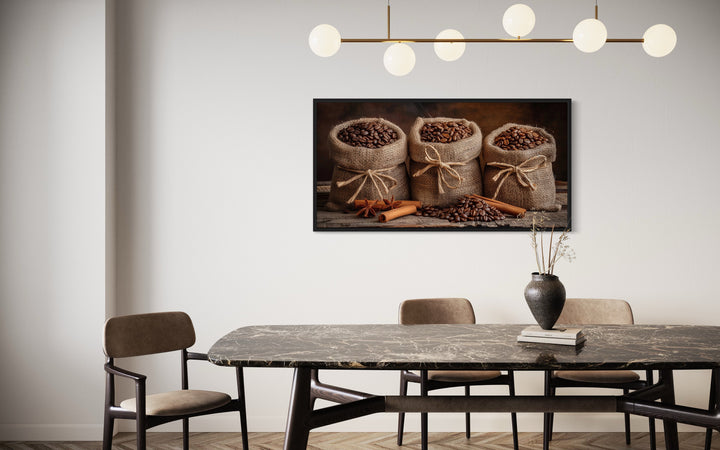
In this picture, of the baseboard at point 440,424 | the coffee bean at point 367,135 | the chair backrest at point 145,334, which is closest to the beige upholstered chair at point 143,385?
the chair backrest at point 145,334

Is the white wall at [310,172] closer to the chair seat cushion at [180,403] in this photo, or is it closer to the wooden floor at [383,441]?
the wooden floor at [383,441]

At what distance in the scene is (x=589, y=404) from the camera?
241cm

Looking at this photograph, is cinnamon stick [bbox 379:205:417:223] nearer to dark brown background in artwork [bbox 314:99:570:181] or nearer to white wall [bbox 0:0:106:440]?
dark brown background in artwork [bbox 314:99:570:181]

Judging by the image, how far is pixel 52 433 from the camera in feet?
12.3

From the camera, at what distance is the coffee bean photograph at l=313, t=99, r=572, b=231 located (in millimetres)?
3949

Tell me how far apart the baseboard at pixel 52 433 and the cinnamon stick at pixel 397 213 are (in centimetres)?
216

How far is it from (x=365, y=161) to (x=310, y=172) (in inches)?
14.2

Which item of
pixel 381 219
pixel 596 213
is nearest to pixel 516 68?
pixel 596 213

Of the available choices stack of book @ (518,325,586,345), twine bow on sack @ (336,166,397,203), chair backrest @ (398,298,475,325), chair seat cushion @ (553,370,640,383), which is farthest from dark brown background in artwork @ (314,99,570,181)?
stack of book @ (518,325,586,345)

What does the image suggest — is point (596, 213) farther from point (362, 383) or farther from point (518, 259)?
point (362, 383)

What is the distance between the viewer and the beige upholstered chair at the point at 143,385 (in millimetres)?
2682

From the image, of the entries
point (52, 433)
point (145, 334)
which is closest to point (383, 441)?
point (145, 334)

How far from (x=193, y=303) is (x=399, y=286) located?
133 centimetres

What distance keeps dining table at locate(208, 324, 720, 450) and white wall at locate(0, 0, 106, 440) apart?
1.61 metres
